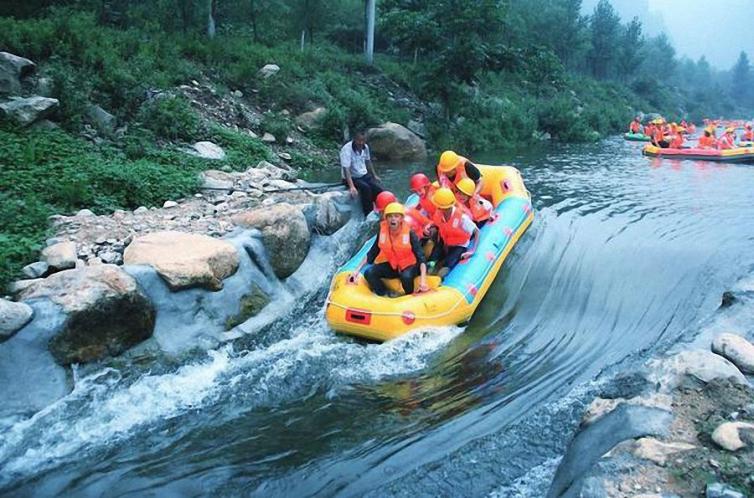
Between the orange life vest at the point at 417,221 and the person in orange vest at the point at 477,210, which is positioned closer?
the orange life vest at the point at 417,221

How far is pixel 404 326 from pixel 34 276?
338 cm

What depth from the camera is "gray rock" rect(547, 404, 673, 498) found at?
343 centimetres

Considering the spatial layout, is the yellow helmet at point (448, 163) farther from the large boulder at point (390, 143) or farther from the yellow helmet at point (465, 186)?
the large boulder at point (390, 143)

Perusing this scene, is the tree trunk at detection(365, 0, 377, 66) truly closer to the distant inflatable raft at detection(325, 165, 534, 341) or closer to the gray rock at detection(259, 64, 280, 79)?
the gray rock at detection(259, 64, 280, 79)

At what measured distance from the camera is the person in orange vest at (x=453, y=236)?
22.7ft

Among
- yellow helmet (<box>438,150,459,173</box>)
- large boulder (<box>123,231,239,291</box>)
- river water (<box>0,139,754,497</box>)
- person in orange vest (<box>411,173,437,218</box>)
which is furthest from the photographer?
yellow helmet (<box>438,150,459,173</box>)

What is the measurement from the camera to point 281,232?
22.8ft

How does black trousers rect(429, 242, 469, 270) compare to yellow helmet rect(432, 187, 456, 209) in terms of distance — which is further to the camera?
black trousers rect(429, 242, 469, 270)

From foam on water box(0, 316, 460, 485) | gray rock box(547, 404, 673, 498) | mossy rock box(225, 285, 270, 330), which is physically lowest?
foam on water box(0, 316, 460, 485)

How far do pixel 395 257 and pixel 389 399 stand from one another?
1.97 m

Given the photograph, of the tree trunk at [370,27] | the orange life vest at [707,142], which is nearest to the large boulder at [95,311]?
the tree trunk at [370,27]

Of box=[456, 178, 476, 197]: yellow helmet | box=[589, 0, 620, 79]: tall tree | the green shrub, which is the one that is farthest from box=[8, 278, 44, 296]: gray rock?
box=[589, 0, 620, 79]: tall tree

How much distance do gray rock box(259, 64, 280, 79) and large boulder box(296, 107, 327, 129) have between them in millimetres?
1582

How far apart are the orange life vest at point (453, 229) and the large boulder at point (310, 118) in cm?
850
